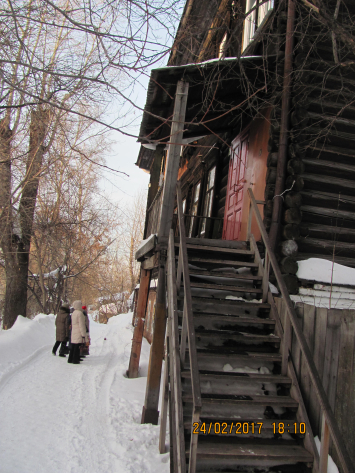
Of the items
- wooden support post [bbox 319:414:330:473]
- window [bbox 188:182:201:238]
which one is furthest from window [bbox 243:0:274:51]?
wooden support post [bbox 319:414:330:473]

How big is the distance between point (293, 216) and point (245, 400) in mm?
3316

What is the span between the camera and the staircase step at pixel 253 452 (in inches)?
126

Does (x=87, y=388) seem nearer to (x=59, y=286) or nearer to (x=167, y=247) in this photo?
(x=167, y=247)

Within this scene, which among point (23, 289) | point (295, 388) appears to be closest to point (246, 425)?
point (295, 388)

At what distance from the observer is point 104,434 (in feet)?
15.4

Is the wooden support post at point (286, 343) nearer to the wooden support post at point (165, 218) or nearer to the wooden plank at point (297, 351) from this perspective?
the wooden plank at point (297, 351)

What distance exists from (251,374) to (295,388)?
0.45 meters

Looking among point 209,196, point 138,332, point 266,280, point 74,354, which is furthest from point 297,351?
point 209,196

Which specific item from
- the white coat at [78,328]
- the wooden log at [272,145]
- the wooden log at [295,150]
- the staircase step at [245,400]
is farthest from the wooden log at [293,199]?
the white coat at [78,328]

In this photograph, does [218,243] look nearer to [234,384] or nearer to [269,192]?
[269,192]

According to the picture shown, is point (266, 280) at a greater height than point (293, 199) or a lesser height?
lesser

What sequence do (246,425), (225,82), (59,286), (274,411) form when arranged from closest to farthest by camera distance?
(246,425)
(274,411)
(225,82)
(59,286)

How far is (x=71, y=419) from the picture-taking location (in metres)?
5.10

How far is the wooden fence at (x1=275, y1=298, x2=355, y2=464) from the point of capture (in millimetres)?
3275
